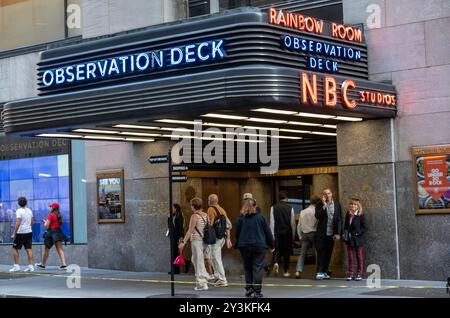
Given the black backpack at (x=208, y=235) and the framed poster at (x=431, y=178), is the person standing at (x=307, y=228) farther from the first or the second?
the black backpack at (x=208, y=235)

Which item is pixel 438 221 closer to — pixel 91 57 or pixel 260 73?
pixel 260 73

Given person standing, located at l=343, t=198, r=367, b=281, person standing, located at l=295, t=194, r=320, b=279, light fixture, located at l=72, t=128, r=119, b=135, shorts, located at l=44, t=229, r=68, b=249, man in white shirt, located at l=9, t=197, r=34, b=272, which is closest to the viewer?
person standing, located at l=343, t=198, r=367, b=281

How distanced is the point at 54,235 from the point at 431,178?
10019 mm

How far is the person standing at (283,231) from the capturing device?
774 inches

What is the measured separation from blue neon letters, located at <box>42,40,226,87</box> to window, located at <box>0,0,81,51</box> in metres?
6.26

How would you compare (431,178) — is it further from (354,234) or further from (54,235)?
(54,235)

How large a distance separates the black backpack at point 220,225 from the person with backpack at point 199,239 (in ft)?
0.82

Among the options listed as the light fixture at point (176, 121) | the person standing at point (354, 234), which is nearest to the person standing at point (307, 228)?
the person standing at point (354, 234)

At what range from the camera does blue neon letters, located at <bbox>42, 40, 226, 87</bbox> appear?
16.5 metres

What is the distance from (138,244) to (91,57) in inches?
234

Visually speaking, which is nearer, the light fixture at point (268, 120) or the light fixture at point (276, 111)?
the light fixture at point (276, 111)

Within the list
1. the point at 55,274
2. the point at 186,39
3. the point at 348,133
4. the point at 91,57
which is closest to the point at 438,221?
the point at 348,133

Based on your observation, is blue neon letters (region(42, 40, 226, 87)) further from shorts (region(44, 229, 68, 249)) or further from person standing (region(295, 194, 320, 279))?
shorts (region(44, 229, 68, 249))

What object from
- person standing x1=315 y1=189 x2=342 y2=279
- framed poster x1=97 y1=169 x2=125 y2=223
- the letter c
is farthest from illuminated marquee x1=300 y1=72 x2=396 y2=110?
framed poster x1=97 y1=169 x2=125 y2=223
